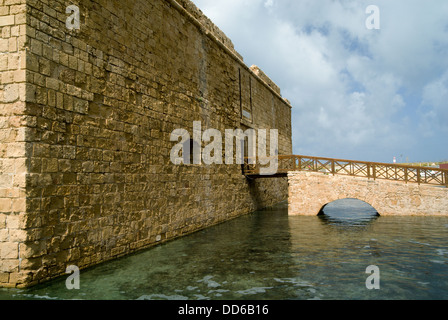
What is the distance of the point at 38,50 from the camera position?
5.00 meters

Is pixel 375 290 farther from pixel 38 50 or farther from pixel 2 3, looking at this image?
pixel 2 3

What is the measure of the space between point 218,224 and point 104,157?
18.9ft

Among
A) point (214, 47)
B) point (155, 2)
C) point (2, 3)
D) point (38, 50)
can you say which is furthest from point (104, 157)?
point (214, 47)

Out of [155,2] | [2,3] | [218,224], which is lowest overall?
[218,224]

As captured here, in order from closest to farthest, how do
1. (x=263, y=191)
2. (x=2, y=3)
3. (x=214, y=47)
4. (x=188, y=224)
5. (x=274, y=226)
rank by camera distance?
→ 1. (x=2, y=3)
2. (x=188, y=224)
3. (x=274, y=226)
4. (x=214, y=47)
5. (x=263, y=191)

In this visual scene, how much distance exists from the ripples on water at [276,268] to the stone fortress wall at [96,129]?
59cm

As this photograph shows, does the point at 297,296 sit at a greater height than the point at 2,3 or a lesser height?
lesser
